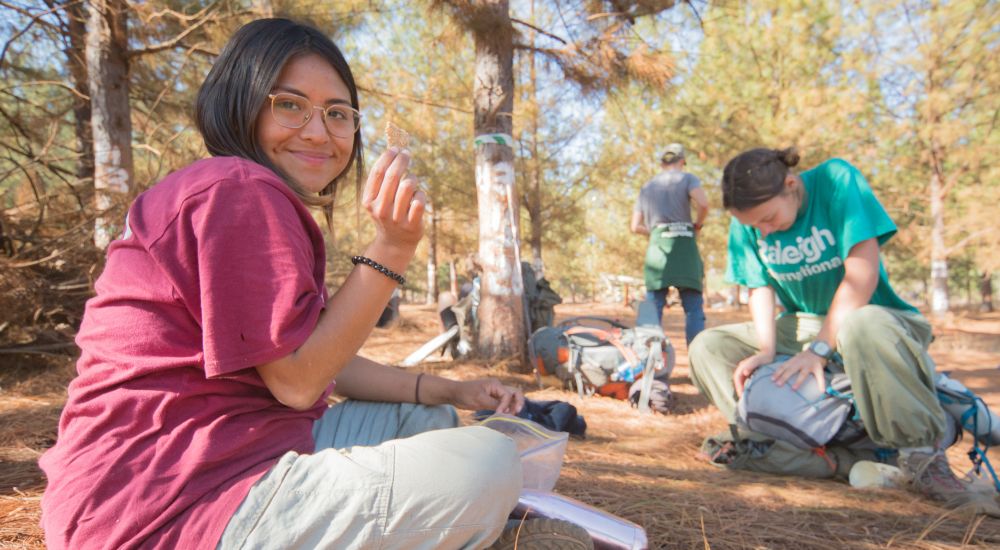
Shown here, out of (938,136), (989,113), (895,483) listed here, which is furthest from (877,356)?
(989,113)

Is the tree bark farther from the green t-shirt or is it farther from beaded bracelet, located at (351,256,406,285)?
beaded bracelet, located at (351,256,406,285)

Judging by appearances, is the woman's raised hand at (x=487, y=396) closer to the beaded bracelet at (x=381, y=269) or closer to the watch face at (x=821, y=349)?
the beaded bracelet at (x=381, y=269)

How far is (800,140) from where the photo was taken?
11.0 m

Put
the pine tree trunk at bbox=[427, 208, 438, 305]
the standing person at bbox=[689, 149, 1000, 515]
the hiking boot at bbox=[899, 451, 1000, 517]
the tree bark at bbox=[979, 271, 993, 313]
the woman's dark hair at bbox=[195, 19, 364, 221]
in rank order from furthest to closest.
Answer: the tree bark at bbox=[979, 271, 993, 313]
the pine tree trunk at bbox=[427, 208, 438, 305]
the standing person at bbox=[689, 149, 1000, 515]
the hiking boot at bbox=[899, 451, 1000, 517]
the woman's dark hair at bbox=[195, 19, 364, 221]

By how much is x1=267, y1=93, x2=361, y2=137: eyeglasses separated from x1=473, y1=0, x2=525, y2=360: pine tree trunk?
10.9 ft

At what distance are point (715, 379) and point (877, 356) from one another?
77cm

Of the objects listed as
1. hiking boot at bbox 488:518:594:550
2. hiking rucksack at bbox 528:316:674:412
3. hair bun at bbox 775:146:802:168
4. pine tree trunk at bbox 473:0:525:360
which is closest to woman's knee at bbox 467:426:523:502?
hiking boot at bbox 488:518:594:550

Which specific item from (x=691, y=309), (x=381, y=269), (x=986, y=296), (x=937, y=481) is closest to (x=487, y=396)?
(x=381, y=269)

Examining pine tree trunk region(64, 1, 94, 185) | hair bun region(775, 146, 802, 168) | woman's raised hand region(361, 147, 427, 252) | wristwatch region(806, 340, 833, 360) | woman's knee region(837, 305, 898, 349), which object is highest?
pine tree trunk region(64, 1, 94, 185)

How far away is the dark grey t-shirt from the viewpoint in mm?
4566

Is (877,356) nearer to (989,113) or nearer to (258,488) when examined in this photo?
(258,488)

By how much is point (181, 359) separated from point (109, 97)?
179 inches

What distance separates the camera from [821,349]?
2.32 m

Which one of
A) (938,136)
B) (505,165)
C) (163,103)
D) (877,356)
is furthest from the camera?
(938,136)
